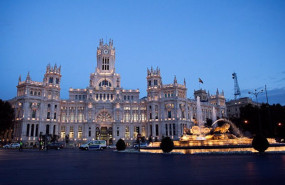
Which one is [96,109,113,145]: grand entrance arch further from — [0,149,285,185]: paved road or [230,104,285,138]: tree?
[0,149,285,185]: paved road

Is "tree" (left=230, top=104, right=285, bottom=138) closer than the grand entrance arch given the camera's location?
Yes

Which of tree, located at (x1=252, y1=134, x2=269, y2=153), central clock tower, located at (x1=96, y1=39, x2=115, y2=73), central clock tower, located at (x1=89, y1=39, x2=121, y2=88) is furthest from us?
central clock tower, located at (x1=96, y1=39, x2=115, y2=73)

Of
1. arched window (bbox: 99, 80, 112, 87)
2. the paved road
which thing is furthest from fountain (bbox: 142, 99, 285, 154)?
arched window (bbox: 99, 80, 112, 87)

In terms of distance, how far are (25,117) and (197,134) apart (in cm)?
6927

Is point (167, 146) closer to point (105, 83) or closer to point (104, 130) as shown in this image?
point (104, 130)

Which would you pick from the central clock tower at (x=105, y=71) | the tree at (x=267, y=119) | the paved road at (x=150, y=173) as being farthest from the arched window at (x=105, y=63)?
the paved road at (x=150, y=173)

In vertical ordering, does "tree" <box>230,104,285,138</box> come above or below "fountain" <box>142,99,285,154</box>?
above

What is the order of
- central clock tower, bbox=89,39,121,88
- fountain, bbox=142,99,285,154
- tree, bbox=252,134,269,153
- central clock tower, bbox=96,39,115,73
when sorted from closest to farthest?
tree, bbox=252,134,269,153, fountain, bbox=142,99,285,154, central clock tower, bbox=89,39,121,88, central clock tower, bbox=96,39,115,73

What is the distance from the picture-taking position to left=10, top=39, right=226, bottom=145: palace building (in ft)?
298

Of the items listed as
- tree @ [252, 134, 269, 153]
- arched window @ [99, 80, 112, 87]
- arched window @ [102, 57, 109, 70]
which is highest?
arched window @ [102, 57, 109, 70]

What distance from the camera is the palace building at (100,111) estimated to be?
90.9 metres

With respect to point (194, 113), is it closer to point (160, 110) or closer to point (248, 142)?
point (160, 110)

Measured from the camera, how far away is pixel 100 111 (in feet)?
328

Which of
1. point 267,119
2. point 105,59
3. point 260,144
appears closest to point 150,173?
point 260,144
